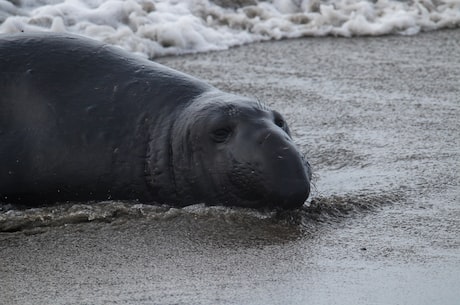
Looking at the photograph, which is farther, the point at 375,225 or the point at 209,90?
the point at 209,90

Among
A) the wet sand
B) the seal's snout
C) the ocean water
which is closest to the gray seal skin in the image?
the seal's snout


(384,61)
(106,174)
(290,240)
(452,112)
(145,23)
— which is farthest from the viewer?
(145,23)

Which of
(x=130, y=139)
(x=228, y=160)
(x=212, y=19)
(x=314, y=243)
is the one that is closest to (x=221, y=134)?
(x=228, y=160)

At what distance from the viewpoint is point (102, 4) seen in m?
10.2

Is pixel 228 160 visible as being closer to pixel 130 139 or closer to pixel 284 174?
pixel 284 174

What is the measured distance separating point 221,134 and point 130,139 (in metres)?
0.46

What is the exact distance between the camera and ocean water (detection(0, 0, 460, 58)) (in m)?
9.63

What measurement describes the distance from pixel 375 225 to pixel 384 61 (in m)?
4.48

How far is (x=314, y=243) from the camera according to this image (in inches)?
189

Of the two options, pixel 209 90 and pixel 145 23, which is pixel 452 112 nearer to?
pixel 209 90

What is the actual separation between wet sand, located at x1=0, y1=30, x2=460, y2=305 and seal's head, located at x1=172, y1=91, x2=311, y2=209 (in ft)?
0.37

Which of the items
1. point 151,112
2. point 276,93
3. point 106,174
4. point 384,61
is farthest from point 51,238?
point 384,61

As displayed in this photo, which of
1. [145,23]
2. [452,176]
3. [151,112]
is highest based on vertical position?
[151,112]

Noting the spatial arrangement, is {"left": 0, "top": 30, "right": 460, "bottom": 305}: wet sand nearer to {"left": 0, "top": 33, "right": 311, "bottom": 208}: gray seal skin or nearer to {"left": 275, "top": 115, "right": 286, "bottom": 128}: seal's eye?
{"left": 0, "top": 33, "right": 311, "bottom": 208}: gray seal skin
